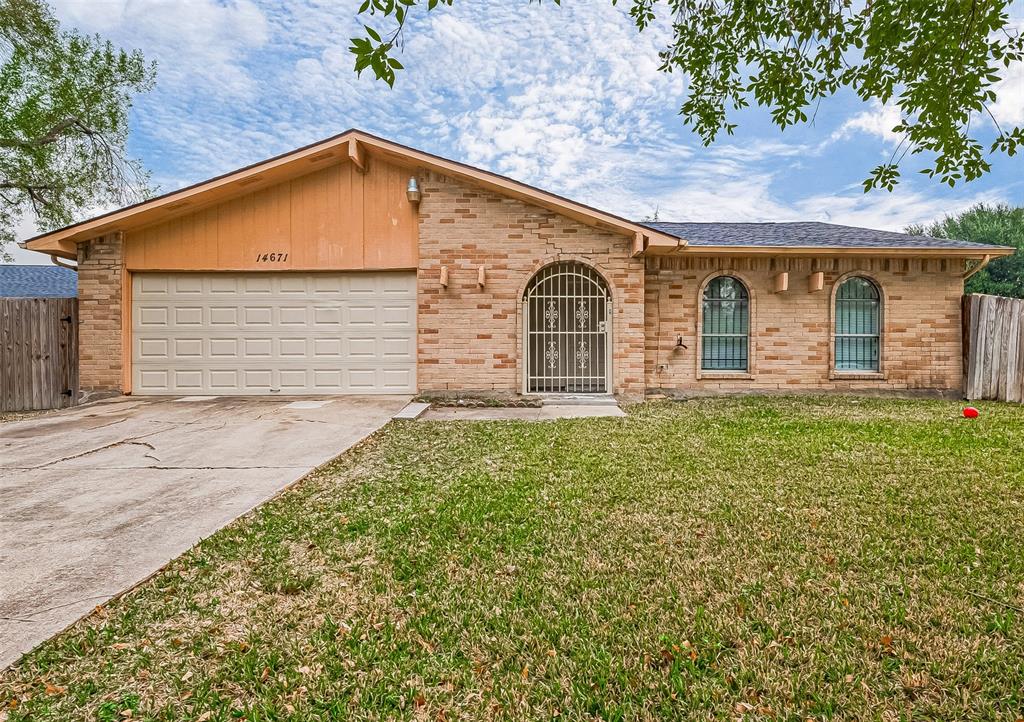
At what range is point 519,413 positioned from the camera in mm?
8016

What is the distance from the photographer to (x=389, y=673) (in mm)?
1859

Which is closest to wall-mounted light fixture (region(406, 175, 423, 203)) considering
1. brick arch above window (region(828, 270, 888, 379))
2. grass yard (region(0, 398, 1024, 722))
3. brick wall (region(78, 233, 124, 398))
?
brick wall (region(78, 233, 124, 398))

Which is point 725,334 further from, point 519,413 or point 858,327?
point 519,413

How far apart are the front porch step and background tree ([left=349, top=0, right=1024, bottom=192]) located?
470cm

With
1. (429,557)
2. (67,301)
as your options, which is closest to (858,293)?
Answer: (429,557)

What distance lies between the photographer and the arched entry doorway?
31.2ft

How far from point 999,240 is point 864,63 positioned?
3064 centimetres

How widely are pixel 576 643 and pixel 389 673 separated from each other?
29.1 inches

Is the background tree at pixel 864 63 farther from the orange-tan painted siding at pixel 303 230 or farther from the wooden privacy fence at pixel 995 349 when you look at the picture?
the wooden privacy fence at pixel 995 349

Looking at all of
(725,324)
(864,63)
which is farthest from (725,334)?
(864,63)

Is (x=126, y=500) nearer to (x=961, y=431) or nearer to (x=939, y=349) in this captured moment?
(x=961, y=431)

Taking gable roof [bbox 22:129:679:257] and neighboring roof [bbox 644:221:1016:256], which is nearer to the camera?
gable roof [bbox 22:129:679:257]

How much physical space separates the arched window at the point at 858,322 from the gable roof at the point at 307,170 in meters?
4.22

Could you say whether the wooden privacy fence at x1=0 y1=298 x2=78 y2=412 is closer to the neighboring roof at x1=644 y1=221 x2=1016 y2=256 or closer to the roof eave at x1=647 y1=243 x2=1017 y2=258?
the roof eave at x1=647 y1=243 x2=1017 y2=258
